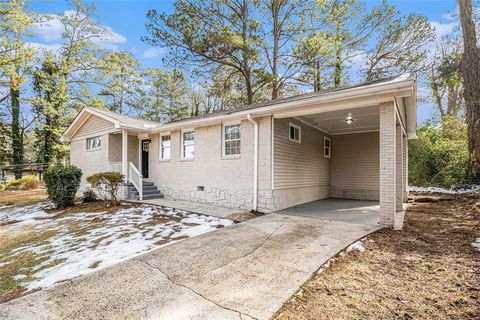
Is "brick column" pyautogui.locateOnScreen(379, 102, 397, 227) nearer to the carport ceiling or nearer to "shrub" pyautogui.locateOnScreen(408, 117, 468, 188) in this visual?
the carport ceiling

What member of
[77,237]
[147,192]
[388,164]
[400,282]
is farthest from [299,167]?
[77,237]

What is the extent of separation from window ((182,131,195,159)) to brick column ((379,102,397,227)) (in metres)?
6.39

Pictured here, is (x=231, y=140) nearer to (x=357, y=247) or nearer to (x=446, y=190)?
(x=357, y=247)

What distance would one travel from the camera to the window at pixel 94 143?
1225 cm

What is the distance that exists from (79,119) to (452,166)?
19214 mm

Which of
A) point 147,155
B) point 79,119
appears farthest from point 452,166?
point 79,119

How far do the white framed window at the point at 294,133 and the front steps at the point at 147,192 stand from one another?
5999 millimetres

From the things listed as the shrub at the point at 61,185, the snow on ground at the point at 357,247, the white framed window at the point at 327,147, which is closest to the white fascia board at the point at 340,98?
the snow on ground at the point at 357,247

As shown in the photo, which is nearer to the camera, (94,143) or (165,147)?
(165,147)

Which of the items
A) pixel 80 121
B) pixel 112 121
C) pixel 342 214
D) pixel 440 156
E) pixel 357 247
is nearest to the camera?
pixel 357 247

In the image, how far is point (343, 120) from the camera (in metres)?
8.73

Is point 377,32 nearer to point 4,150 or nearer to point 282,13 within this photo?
point 282,13

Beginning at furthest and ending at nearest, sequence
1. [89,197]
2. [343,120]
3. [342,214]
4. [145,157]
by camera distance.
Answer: [145,157], [89,197], [343,120], [342,214]

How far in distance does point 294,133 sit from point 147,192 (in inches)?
252
